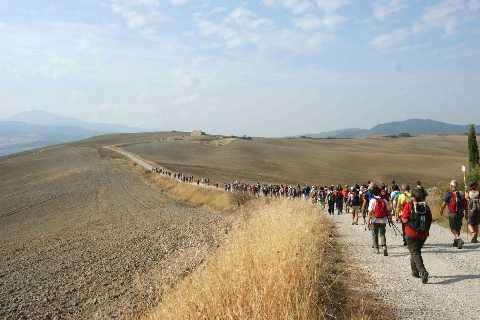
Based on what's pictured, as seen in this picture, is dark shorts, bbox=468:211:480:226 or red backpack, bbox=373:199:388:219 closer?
red backpack, bbox=373:199:388:219

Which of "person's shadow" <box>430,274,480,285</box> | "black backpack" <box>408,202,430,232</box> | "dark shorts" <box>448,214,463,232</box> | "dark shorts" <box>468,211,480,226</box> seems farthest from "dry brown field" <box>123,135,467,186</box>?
"black backpack" <box>408,202,430,232</box>

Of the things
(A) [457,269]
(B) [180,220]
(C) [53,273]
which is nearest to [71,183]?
(B) [180,220]

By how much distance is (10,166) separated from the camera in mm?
91688

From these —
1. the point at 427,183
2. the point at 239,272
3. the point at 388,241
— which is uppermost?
the point at 239,272

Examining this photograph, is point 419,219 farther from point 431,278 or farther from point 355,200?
point 355,200

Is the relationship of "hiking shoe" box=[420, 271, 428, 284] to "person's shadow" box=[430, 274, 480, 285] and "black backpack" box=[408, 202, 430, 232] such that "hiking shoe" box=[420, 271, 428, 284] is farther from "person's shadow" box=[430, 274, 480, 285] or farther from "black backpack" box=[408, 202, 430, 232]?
"black backpack" box=[408, 202, 430, 232]

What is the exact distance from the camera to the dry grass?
3766cm

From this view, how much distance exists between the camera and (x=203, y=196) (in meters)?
44.1

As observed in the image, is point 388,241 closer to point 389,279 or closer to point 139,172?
point 389,279

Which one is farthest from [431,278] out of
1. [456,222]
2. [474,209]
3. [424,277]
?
[474,209]

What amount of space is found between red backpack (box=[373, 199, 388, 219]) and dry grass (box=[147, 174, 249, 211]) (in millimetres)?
22789

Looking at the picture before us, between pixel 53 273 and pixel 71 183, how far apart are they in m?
44.2

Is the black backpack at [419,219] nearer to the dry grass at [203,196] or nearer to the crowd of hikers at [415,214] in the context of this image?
the crowd of hikers at [415,214]

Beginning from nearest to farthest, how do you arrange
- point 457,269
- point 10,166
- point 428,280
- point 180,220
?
point 428,280 → point 457,269 → point 180,220 → point 10,166
